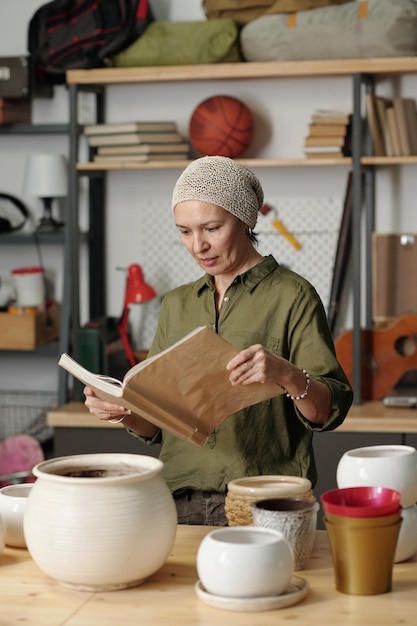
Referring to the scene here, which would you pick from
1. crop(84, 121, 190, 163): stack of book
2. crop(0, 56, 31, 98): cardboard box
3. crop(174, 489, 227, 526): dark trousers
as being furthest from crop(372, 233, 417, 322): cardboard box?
crop(174, 489, 227, 526): dark trousers

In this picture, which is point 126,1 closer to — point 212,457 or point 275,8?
point 275,8

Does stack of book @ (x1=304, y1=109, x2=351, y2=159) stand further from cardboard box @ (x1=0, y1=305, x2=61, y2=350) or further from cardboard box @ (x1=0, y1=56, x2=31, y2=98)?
cardboard box @ (x1=0, y1=305, x2=61, y2=350)

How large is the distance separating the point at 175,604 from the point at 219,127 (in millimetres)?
2917

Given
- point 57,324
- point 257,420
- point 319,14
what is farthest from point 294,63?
point 257,420

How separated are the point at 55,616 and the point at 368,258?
318 cm

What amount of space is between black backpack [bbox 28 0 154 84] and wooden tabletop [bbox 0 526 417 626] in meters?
2.86

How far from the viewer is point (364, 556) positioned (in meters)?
1.52

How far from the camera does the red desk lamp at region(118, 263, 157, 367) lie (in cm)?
439

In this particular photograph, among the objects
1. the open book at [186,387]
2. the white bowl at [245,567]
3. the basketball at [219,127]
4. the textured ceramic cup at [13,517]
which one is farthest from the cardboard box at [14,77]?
the white bowl at [245,567]

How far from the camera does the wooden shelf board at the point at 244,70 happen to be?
3937 millimetres

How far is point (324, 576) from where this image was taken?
1.62 metres

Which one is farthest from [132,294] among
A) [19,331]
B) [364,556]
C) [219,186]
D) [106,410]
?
[364,556]

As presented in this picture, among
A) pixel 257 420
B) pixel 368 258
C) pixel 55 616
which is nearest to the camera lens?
pixel 55 616

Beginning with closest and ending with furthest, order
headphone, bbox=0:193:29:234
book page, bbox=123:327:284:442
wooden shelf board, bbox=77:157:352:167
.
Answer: book page, bbox=123:327:284:442
wooden shelf board, bbox=77:157:352:167
headphone, bbox=0:193:29:234
